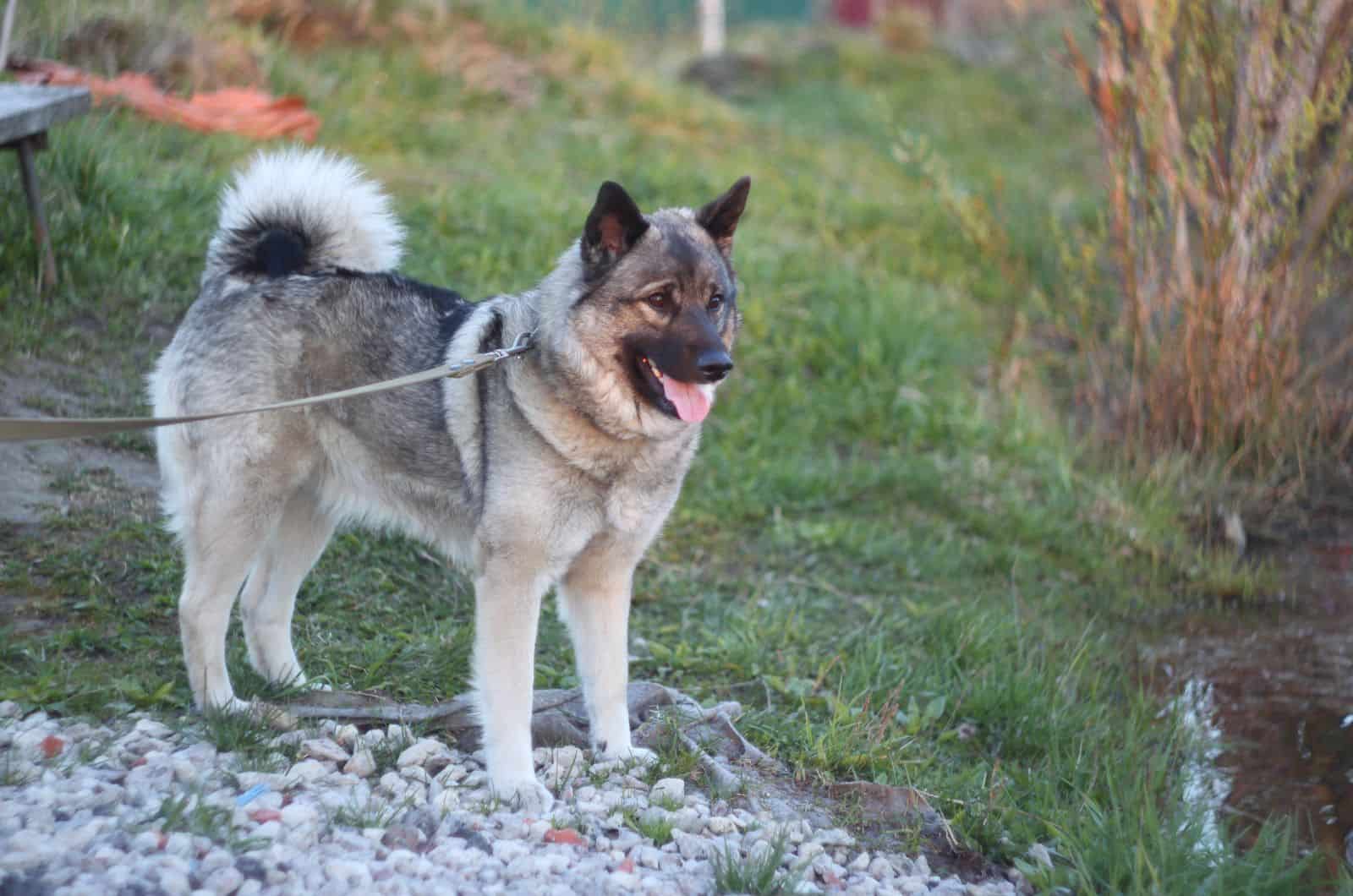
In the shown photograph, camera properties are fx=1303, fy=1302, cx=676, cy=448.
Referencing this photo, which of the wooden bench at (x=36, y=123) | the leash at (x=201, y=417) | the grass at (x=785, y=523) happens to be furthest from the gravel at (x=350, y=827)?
the wooden bench at (x=36, y=123)

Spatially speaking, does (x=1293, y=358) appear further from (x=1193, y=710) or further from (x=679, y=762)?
(x=679, y=762)

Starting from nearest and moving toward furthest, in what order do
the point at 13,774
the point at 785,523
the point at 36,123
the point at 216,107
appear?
the point at 13,774
the point at 36,123
the point at 785,523
the point at 216,107

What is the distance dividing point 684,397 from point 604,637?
0.68 m

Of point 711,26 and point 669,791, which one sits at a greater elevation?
point 711,26

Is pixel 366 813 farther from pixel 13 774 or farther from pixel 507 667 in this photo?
pixel 13 774

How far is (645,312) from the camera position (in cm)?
319

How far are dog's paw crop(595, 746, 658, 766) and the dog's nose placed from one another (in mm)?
1024

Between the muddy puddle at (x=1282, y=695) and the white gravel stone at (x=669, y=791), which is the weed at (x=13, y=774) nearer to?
the white gravel stone at (x=669, y=791)

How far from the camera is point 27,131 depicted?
4.40 metres

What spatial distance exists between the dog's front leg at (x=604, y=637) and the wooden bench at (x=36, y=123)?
100 inches

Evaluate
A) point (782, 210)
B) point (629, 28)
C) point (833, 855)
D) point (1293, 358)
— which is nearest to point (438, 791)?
point (833, 855)

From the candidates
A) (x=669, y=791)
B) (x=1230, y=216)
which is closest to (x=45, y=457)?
(x=669, y=791)

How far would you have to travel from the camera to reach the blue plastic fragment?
279cm

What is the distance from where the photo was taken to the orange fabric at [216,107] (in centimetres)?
637
